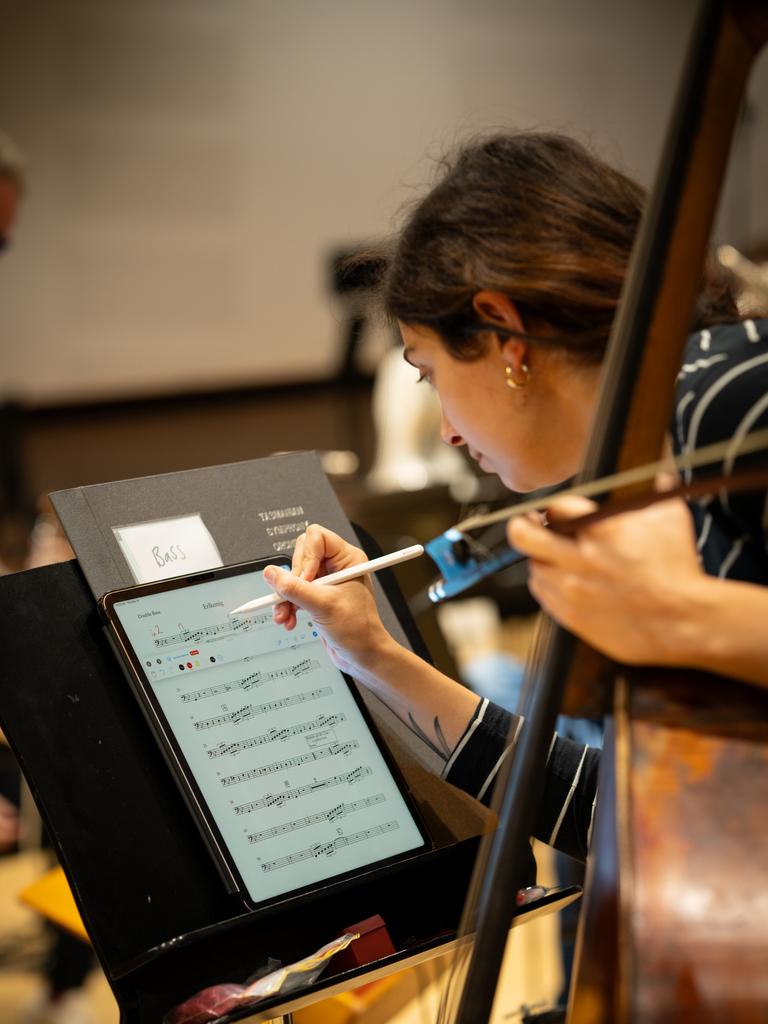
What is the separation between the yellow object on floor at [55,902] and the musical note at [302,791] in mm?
402

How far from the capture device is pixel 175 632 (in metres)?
0.82

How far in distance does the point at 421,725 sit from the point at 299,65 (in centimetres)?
421

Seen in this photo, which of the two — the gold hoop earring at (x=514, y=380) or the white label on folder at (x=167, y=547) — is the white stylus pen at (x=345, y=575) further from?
the gold hoop earring at (x=514, y=380)

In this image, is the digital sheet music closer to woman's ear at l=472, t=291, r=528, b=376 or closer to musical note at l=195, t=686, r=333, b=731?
musical note at l=195, t=686, r=333, b=731

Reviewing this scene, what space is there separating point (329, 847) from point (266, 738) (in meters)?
0.09

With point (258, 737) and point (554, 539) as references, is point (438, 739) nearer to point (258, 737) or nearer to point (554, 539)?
point (258, 737)

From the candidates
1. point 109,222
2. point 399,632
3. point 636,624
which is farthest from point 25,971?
point 109,222

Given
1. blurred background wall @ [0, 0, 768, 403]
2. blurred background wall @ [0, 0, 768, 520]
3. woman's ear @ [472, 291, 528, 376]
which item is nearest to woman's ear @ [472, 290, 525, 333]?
woman's ear @ [472, 291, 528, 376]

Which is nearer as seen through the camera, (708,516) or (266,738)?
(708,516)

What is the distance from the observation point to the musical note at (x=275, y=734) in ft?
2.59

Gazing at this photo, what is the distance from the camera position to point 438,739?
2.96 feet

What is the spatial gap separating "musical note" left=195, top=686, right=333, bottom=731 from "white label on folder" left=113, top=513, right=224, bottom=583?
12cm

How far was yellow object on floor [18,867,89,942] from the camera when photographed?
1.11 meters

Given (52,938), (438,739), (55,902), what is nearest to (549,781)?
(438,739)
